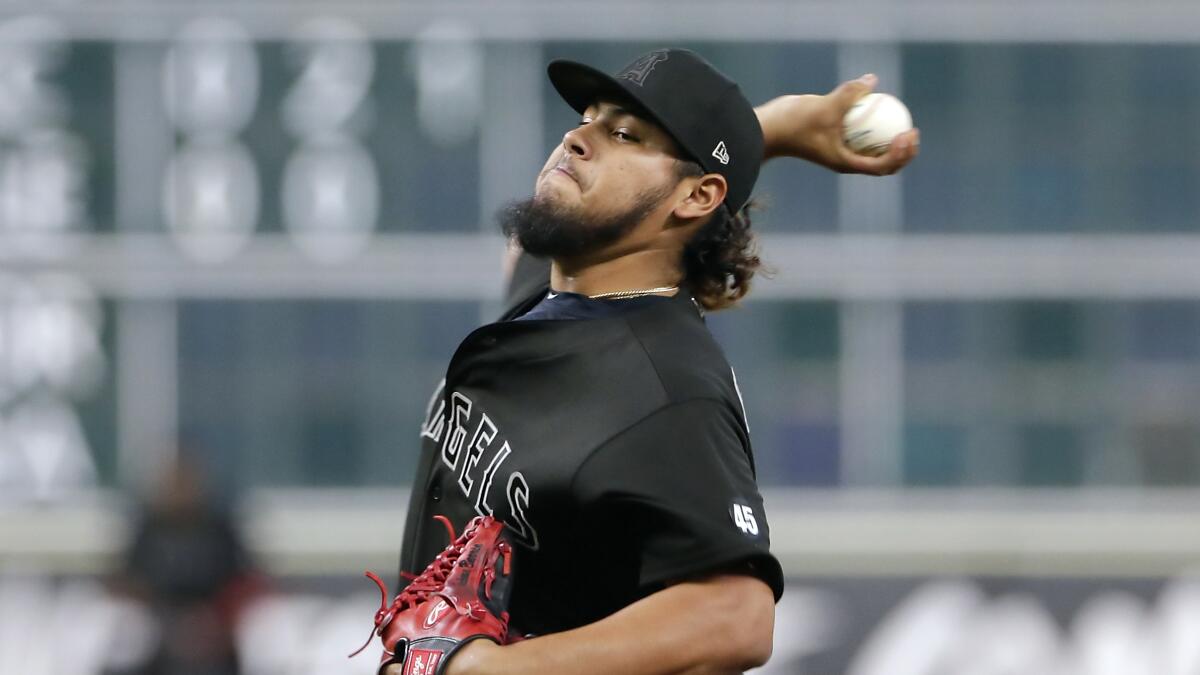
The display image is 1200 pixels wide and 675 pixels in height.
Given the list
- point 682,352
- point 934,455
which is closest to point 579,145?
point 682,352

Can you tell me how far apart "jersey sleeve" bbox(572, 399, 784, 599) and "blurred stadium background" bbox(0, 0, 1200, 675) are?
6.13 metres

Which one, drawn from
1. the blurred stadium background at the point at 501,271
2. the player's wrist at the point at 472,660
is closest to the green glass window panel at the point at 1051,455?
the blurred stadium background at the point at 501,271

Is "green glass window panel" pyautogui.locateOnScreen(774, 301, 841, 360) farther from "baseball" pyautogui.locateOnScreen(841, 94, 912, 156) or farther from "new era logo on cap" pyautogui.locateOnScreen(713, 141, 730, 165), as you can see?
"new era logo on cap" pyautogui.locateOnScreen(713, 141, 730, 165)

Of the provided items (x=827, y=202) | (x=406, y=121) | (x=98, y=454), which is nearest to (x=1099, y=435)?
(x=827, y=202)

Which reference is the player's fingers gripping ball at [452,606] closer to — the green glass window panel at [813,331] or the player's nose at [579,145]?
the player's nose at [579,145]

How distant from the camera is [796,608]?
7988 millimetres

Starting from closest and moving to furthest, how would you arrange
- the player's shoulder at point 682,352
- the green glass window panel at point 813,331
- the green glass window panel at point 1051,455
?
the player's shoulder at point 682,352 → the green glass window panel at point 1051,455 → the green glass window panel at point 813,331

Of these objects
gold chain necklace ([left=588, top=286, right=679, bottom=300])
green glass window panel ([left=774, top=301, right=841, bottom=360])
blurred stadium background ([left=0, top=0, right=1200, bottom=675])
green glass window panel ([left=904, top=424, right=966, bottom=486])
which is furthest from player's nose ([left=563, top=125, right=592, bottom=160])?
green glass window panel ([left=904, top=424, right=966, bottom=486])

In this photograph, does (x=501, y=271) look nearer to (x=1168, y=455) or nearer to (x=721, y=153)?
(x=1168, y=455)

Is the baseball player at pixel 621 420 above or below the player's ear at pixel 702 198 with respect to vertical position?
below

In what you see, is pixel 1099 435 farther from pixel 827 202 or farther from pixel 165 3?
pixel 165 3

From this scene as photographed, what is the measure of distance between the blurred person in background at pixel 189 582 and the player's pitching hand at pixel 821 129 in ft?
16.4

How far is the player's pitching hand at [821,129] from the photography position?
3.35 metres

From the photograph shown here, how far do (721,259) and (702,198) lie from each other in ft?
0.57
